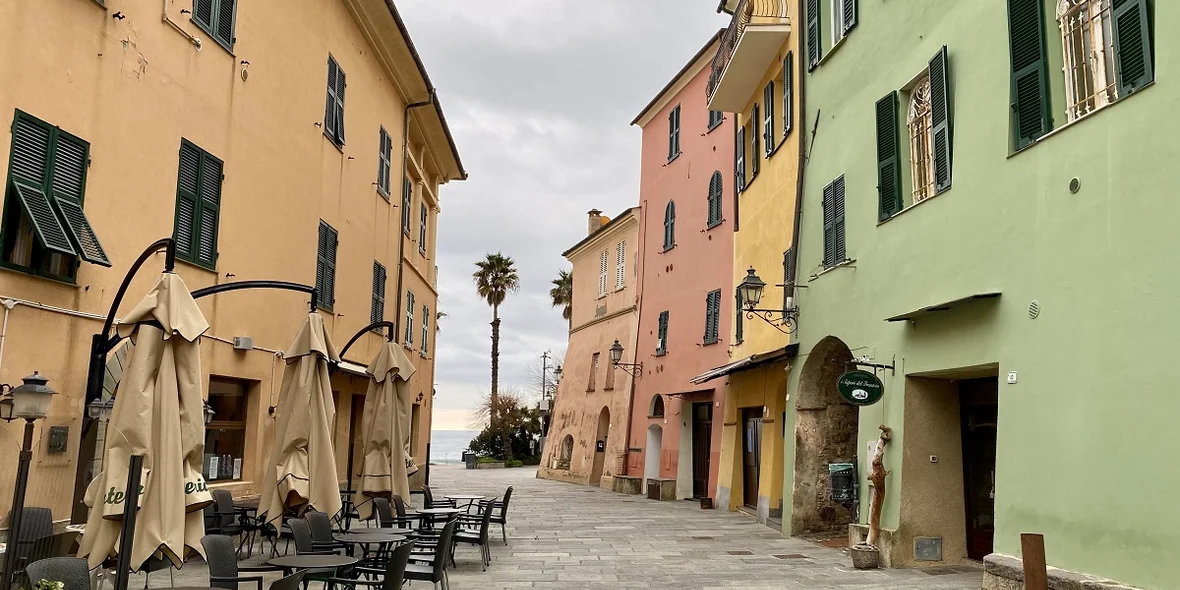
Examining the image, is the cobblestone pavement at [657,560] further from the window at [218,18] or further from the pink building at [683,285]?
the window at [218,18]

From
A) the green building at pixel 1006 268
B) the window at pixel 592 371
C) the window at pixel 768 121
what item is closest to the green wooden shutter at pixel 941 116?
the green building at pixel 1006 268

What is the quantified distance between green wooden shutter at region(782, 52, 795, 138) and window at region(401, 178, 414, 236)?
9449 mm

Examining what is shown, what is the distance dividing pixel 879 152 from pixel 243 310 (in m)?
9.26

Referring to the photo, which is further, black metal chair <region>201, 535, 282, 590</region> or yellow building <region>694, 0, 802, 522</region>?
yellow building <region>694, 0, 802, 522</region>

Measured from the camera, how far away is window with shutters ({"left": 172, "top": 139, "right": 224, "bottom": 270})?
1128 centimetres

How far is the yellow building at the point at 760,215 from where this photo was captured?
1650 cm

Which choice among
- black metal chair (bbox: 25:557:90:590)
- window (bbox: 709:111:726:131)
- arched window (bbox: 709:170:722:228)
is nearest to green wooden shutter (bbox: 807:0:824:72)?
window (bbox: 709:111:726:131)

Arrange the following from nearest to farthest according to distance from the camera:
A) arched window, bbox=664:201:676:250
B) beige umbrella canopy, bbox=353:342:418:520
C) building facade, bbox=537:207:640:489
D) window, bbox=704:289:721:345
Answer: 1. beige umbrella canopy, bbox=353:342:418:520
2. window, bbox=704:289:721:345
3. arched window, bbox=664:201:676:250
4. building facade, bbox=537:207:640:489

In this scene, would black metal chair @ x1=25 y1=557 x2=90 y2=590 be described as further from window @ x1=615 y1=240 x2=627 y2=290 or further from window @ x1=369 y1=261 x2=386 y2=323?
window @ x1=615 y1=240 x2=627 y2=290

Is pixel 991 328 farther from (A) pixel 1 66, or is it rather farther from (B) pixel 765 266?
(A) pixel 1 66

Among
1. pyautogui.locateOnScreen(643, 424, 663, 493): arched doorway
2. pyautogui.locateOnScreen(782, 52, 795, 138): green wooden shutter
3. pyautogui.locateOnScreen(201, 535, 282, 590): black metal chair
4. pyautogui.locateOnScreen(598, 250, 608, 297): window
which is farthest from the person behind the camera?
pyautogui.locateOnScreen(598, 250, 608, 297): window

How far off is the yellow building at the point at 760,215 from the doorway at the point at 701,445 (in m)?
3.31

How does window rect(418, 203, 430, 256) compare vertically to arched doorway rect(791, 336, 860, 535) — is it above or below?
above

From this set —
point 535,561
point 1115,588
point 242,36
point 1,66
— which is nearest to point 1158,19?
point 1115,588
